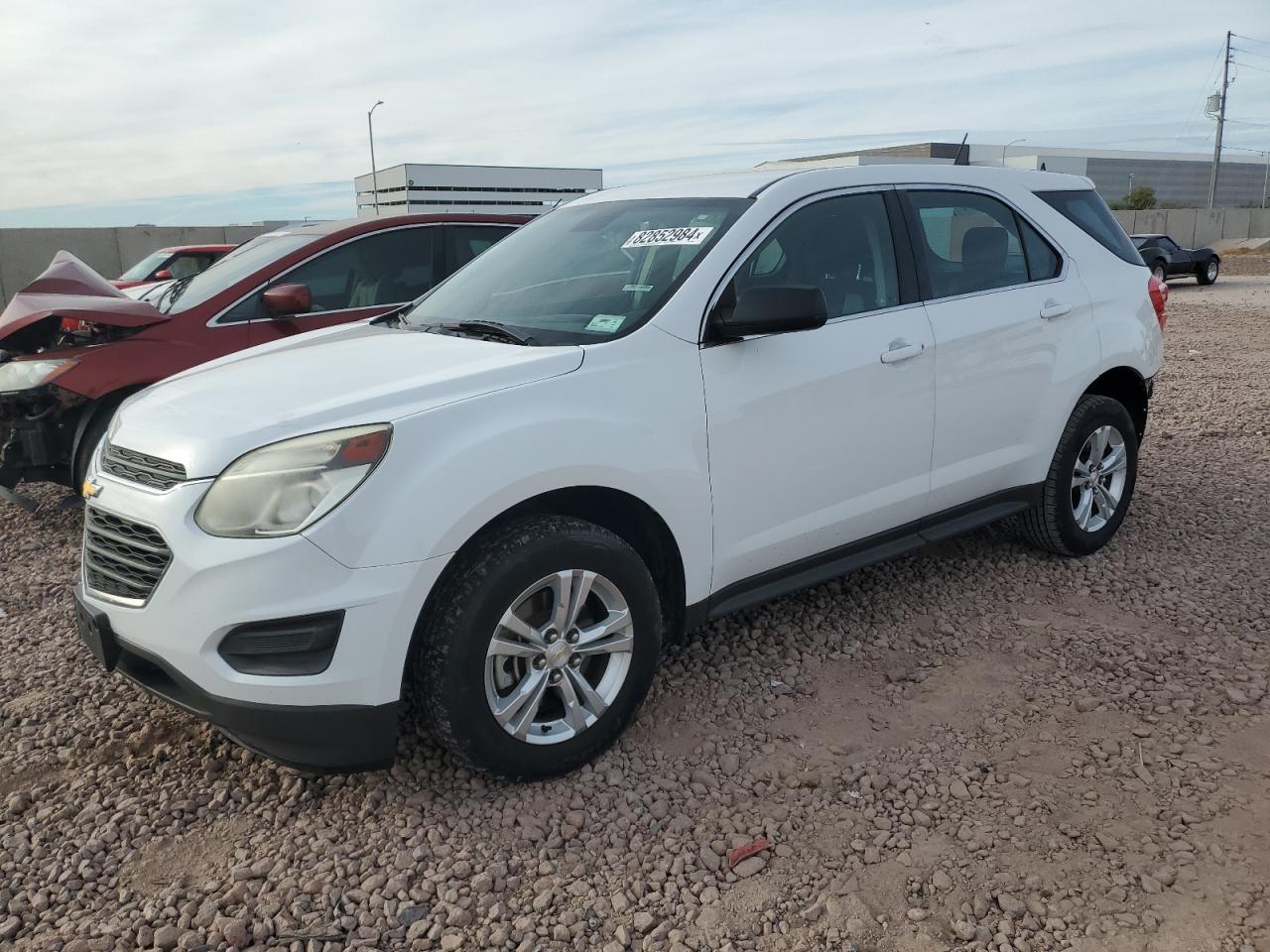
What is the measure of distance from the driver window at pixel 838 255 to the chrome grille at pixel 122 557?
2073 millimetres

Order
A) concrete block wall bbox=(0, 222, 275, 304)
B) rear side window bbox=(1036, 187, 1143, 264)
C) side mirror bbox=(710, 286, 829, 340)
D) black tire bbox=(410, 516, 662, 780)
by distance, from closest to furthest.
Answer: black tire bbox=(410, 516, 662, 780)
side mirror bbox=(710, 286, 829, 340)
rear side window bbox=(1036, 187, 1143, 264)
concrete block wall bbox=(0, 222, 275, 304)

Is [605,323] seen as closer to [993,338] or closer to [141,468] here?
[141,468]

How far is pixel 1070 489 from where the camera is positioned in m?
4.72

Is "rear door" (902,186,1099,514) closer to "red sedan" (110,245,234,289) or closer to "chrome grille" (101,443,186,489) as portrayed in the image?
"chrome grille" (101,443,186,489)

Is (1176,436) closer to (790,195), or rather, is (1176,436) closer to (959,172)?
(959,172)

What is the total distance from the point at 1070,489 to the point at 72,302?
5159mm

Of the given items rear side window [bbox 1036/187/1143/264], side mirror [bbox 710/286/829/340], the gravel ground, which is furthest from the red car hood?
rear side window [bbox 1036/187/1143/264]

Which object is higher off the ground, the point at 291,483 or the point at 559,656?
the point at 291,483

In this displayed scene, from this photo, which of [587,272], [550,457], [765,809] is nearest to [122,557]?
[550,457]

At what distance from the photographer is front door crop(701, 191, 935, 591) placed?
3355 millimetres

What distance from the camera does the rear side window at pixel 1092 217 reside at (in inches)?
187

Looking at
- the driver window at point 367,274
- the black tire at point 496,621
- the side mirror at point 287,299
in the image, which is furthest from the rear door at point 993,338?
the driver window at point 367,274

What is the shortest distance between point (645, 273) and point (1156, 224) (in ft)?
190

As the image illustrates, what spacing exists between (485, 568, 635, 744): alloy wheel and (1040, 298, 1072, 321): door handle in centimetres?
248
